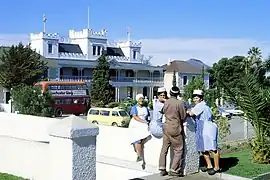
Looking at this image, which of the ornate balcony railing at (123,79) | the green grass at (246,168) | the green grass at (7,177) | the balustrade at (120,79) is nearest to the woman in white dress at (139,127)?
the green grass at (246,168)

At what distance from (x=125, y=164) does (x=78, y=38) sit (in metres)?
56.6

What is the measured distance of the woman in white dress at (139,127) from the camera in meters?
9.02

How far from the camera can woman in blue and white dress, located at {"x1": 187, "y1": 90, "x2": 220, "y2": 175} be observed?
8562mm

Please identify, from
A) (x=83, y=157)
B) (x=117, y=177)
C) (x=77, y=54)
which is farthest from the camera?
(x=77, y=54)

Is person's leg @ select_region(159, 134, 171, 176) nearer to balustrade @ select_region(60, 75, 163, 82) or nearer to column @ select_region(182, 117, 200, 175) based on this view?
column @ select_region(182, 117, 200, 175)

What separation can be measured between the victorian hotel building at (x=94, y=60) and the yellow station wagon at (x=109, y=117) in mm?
24186

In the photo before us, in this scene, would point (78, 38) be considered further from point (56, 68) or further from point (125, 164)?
point (125, 164)

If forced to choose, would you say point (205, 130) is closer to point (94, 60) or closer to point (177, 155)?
point (177, 155)

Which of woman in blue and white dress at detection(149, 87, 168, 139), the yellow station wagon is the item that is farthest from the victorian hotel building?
woman in blue and white dress at detection(149, 87, 168, 139)

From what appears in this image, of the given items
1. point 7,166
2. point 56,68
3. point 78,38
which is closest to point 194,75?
point 78,38

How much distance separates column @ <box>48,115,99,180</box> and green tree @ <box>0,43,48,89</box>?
39.0 meters

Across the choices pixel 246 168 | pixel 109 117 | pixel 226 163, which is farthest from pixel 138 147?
pixel 109 117

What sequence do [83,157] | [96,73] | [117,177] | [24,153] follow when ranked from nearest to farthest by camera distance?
[83,157], [117,177], [24,153], [96,73]

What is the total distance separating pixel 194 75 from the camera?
70.7m
